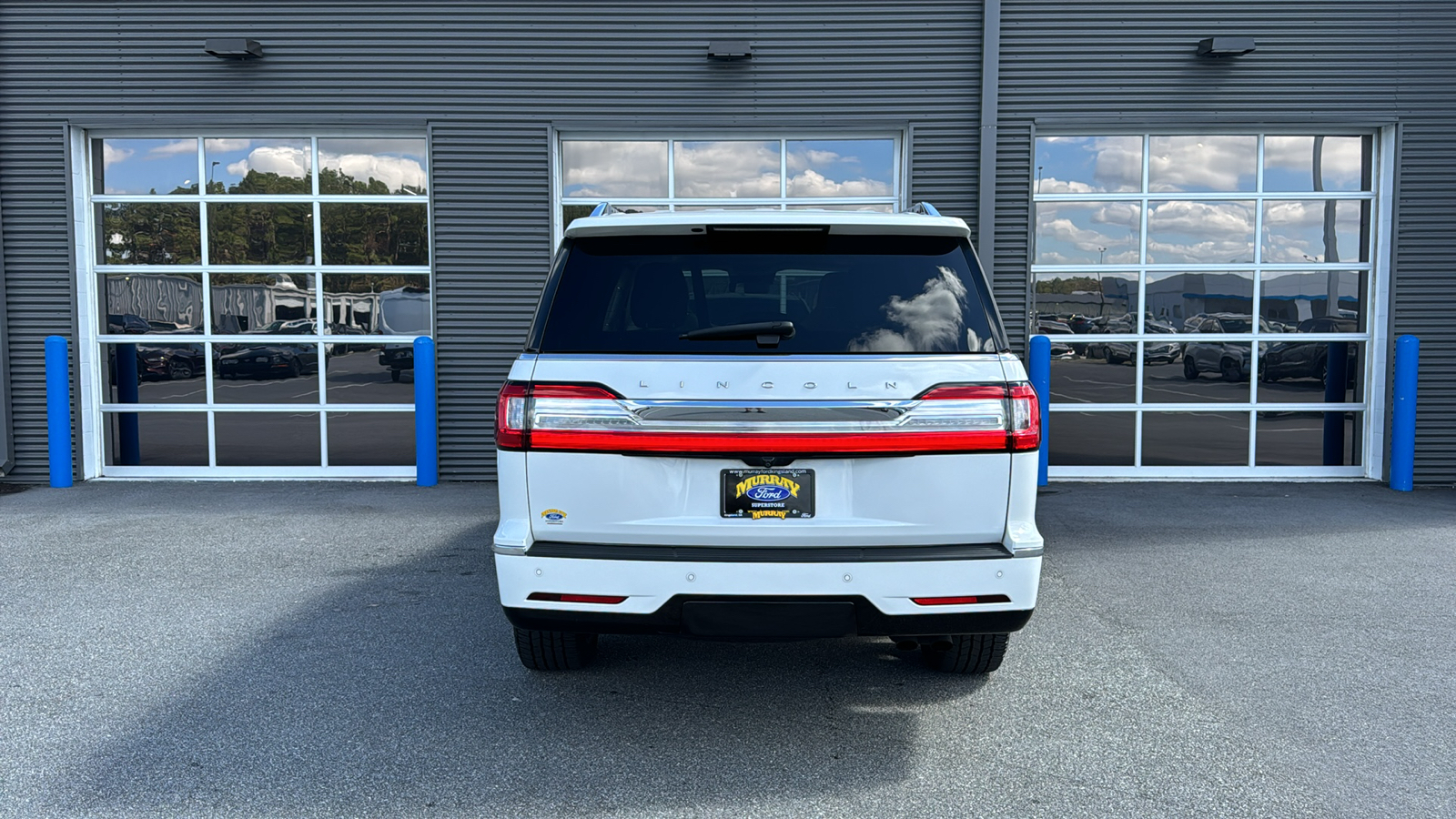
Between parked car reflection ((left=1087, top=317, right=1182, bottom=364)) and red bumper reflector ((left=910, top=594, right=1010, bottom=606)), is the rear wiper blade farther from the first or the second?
parked car reflection ((left=1087, top=317, right=1182, bottom=364))

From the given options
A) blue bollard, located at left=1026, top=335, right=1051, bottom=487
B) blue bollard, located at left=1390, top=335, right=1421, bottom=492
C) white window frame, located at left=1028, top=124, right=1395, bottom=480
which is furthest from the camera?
white window frame, located at left=1028, top=124, right=1395, bottom=480

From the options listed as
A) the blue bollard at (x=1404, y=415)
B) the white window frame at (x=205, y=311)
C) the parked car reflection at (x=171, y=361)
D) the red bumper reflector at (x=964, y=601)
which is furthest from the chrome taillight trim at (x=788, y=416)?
the parked car reflection at (x=171, y=361)

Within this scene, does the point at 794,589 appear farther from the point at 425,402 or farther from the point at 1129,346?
the point at 1129,346

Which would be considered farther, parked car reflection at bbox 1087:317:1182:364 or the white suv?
parked car reflection at bbox 1087:317:1182:364

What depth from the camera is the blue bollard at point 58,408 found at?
9406mm

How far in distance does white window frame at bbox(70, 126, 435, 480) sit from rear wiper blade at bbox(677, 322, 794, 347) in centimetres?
683

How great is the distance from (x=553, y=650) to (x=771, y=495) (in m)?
1.45

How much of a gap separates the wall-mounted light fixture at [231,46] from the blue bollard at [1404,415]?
10.8 metres

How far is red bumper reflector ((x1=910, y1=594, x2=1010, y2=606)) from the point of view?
11.0 feet

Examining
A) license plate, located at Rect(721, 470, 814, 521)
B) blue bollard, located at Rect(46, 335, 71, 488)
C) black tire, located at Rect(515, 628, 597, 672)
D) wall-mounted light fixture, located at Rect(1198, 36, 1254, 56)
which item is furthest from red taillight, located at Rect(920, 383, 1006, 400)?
blue bollard, located at Rect(46, 335, 71, 488)

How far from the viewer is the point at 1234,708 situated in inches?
158

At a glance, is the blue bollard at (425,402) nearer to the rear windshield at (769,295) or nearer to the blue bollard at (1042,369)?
the blue bollard at (1042,369)

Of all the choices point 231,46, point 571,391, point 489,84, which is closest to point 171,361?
point 231,46

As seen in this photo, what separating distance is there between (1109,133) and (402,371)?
715 cm
